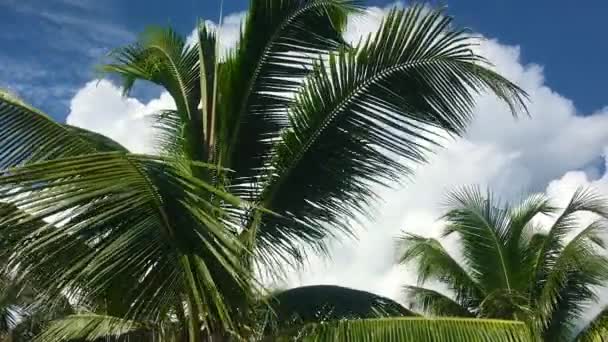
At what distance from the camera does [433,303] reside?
1878 centimetres

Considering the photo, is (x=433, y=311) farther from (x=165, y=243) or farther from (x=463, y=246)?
(x=165, y=243)

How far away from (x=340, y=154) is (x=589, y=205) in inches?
347

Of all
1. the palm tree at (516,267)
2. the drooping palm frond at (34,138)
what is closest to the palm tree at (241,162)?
the drooping palm frond at (34,138)

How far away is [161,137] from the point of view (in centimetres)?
932

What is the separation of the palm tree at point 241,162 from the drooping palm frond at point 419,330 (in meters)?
0.01

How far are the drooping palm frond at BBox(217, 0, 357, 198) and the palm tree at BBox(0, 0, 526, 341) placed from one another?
0.01 m

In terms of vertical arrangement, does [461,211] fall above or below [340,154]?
above

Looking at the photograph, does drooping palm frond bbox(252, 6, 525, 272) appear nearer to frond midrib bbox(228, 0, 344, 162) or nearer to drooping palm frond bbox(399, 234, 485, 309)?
frond midrib bbox(228, 0, 344, 162)

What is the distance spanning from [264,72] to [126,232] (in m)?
2.99

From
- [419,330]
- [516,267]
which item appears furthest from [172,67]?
[516,267]

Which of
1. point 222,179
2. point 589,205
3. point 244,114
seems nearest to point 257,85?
point 244,114

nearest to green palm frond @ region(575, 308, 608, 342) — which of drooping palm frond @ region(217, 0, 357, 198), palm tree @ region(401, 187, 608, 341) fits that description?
palm tree @ region(401, 187, 608, 341)

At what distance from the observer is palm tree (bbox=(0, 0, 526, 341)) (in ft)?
18.1

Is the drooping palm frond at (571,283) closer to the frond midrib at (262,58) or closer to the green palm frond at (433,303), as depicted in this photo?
the green palm frond at (433,303)
